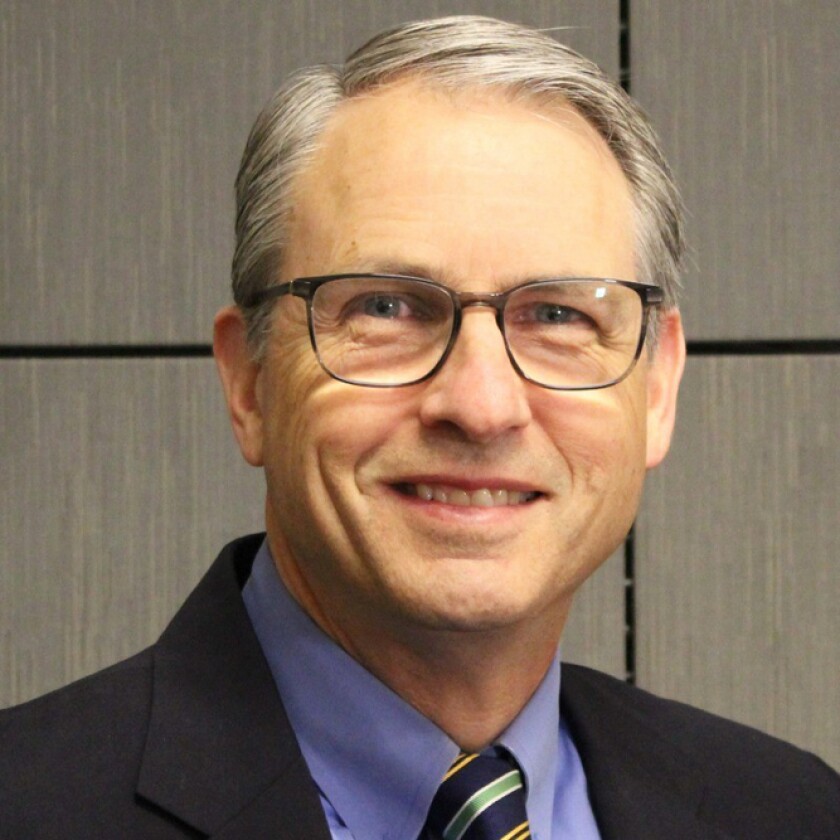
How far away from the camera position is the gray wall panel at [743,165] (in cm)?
190

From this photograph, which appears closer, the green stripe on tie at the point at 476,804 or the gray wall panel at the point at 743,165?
the green stripe on tie at the point at 476,804

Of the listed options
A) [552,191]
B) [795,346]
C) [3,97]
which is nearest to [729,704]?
[795,346]

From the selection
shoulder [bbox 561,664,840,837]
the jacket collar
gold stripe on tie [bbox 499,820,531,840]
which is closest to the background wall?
shoulder [bbox 561,664,840,837]

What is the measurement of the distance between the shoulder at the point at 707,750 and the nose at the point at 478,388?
0.43 m

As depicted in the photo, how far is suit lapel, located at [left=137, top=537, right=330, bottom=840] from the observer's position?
1062mm

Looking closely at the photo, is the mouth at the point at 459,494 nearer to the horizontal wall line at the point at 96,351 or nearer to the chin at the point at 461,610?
the chin at the point at 461,610

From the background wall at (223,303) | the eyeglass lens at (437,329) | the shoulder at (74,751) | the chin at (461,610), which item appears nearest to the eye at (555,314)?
the eyeglass lens at (437,329)

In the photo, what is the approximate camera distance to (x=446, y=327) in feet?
3.62

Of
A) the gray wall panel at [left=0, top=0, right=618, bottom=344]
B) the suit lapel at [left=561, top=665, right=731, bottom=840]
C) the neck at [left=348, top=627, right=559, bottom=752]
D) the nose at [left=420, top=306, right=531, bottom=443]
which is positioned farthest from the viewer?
the gray wall panel at [left=0, top=0, right=618, bottom=344]

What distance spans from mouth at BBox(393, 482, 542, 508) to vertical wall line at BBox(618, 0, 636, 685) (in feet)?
2.72

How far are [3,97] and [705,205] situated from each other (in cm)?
105

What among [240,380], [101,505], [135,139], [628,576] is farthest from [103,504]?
[628,576]

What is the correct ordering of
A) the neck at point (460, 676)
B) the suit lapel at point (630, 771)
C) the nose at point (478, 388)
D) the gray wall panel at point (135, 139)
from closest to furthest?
the nose at point (478, 388)
the neck at point (460, 676)
the suit lapel at point (630, 771)
the gray wall panel at point (135, 139)

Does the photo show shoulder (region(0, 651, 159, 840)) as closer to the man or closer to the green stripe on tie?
the man
